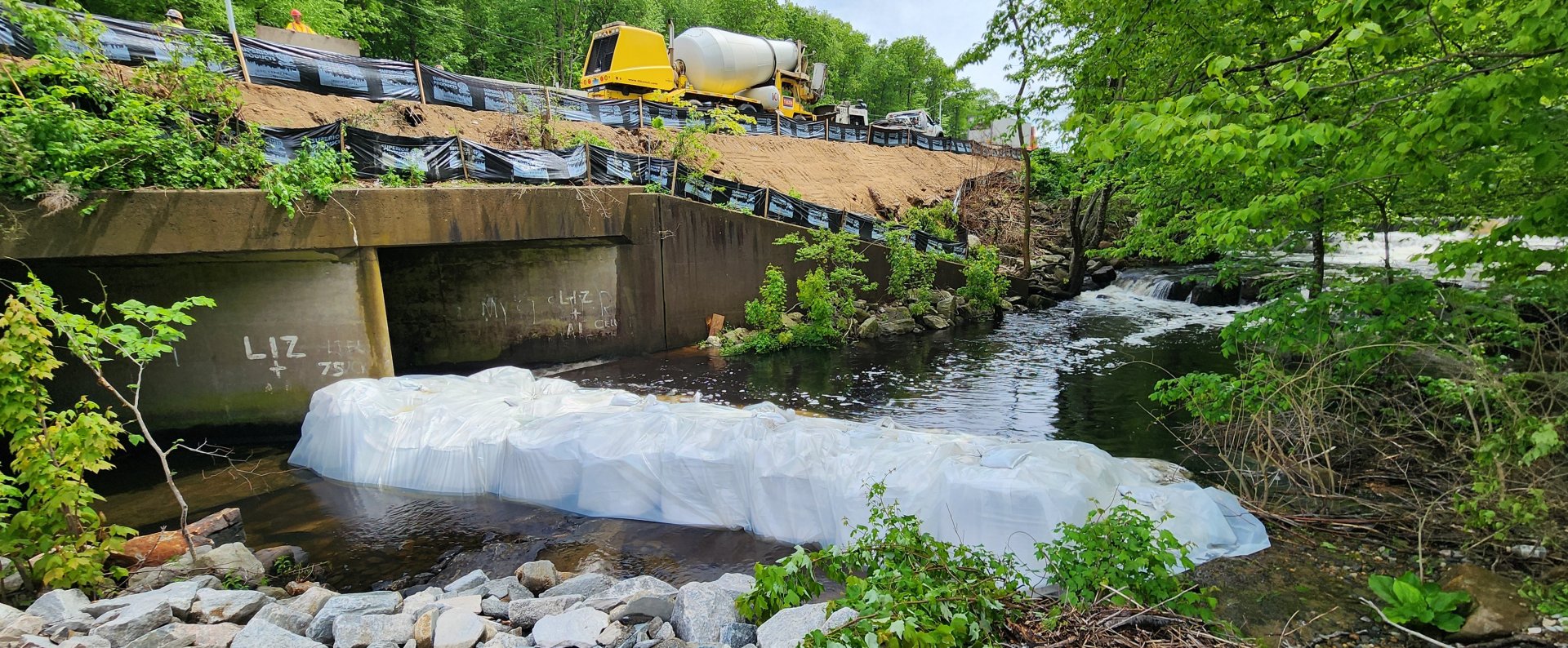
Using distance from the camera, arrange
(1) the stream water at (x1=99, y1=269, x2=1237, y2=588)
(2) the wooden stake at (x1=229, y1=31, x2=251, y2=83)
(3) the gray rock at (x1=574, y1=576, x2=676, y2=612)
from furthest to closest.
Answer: (2) the wooden stake at (x1=229, y1=31, x2=251, y2=83), (1) the stream water at (x1=99, y1=269, x2=1237, y2=588), (3) the gray rock at (x1=574, y1=576, x2=676, y2=612)

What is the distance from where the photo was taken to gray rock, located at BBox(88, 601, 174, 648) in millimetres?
3588

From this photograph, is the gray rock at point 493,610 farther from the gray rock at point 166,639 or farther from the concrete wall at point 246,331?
the concrete wall at point 246,331

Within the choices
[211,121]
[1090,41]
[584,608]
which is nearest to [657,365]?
[211,121]

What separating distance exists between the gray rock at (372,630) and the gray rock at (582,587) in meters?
0.85

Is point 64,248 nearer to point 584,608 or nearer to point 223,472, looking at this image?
point 223,472

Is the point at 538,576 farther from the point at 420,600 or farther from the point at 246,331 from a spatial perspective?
the point at 246,331

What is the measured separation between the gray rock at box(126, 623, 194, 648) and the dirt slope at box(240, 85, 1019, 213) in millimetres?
10848

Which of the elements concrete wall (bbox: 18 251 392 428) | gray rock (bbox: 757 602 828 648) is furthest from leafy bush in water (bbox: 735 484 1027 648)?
concrete wall (bbox: 18 251 392 428)

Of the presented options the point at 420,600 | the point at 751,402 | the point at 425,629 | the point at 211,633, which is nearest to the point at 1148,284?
the point at 751,402

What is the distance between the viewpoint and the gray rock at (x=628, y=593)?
13.6 ft

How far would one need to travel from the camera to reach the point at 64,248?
7.23 meters

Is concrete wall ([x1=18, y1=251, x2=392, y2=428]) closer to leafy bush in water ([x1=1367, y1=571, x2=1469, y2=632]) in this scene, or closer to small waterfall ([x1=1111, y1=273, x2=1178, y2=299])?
leafy bush in water ([x1=1367, y1=571, x2=1469, y2=632])

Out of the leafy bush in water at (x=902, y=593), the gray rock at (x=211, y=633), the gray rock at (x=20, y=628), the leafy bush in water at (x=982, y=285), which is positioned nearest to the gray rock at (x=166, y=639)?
the gray rock at (x=211, y=633)

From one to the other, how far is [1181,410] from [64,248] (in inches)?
556
